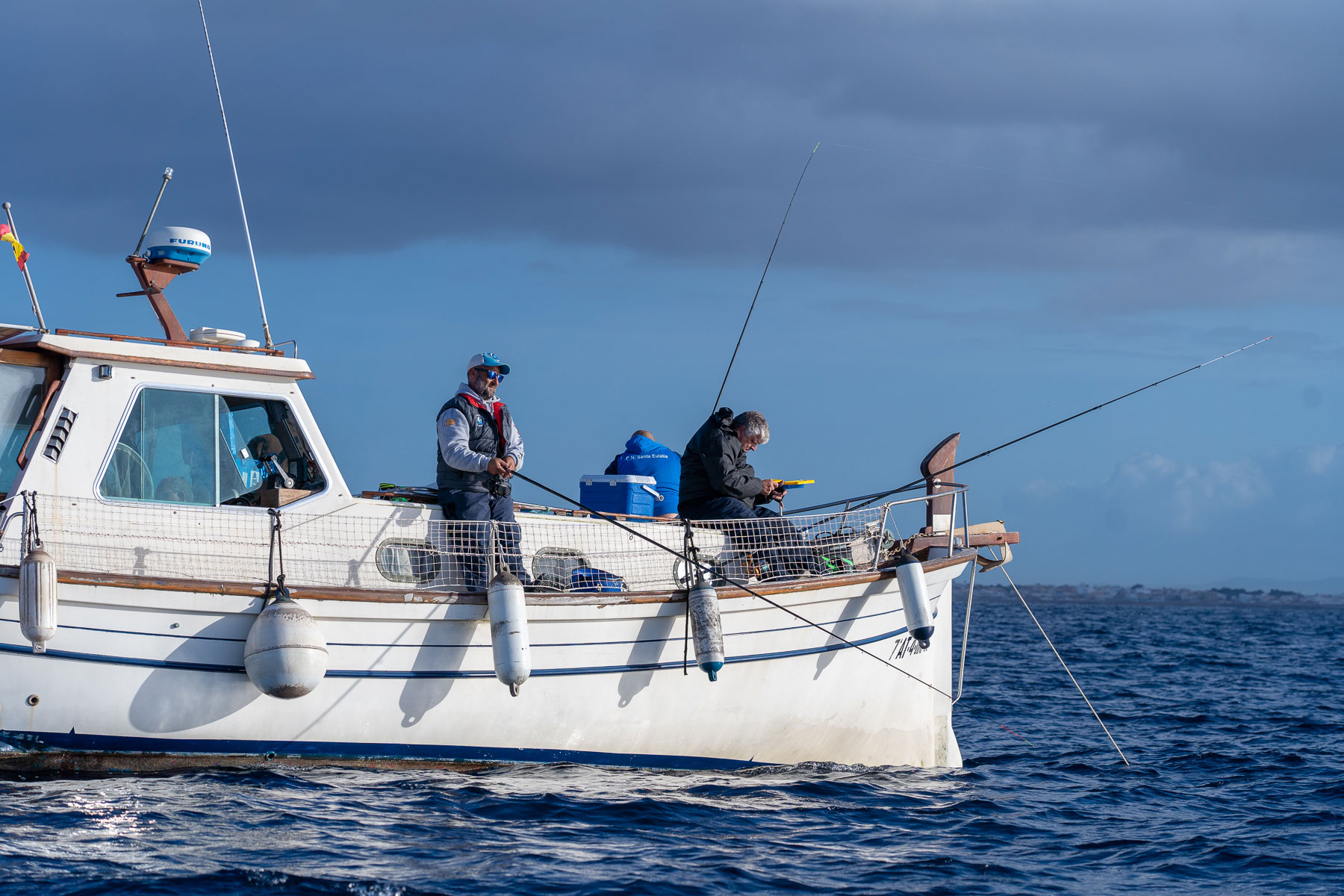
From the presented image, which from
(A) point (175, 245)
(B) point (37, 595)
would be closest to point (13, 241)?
(A) point (175, 245)

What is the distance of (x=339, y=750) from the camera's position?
8109 millimetres

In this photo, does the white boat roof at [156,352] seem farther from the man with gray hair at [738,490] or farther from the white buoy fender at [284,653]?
the man with gray hair at [738,490]

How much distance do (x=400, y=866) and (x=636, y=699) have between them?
9.03 ft

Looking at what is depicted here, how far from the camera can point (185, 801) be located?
279 inches

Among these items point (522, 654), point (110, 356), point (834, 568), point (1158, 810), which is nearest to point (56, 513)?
point (110, 356)

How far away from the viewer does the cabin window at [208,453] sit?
26.2 feet

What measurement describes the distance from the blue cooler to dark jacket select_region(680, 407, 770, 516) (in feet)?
0.99

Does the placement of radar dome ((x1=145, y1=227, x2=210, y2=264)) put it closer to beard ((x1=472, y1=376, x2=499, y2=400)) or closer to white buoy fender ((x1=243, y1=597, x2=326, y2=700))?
beard ((x1=472, y1=376, x2=499, y2=400))

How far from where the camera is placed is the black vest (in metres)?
8.70

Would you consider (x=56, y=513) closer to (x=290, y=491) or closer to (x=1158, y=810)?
(x=290, y=491)

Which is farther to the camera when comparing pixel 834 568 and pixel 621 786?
pixel 834 568

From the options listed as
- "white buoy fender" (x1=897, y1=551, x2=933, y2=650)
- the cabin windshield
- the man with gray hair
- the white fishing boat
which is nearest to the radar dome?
the white fishing boat

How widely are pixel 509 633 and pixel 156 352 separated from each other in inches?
115

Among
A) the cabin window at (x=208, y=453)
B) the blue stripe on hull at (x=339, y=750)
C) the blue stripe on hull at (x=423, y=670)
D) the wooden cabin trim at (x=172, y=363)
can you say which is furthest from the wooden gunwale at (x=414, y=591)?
the wooden cabin trim at (x=172, y=363)
